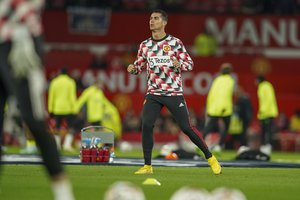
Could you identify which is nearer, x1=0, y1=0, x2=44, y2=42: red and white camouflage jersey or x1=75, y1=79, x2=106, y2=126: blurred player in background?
x1=0, y1=0, x2=44, y2=42: red and white camouflage jersey

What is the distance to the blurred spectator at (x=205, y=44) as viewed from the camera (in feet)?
124

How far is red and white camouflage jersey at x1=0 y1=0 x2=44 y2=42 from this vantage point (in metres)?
10.2

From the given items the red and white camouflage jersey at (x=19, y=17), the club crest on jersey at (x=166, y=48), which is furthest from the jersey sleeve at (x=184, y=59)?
the red and white camouflage jersey at (x=19, y=17)

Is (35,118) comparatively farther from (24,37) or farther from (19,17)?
(19,17)

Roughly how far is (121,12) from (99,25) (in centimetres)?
102

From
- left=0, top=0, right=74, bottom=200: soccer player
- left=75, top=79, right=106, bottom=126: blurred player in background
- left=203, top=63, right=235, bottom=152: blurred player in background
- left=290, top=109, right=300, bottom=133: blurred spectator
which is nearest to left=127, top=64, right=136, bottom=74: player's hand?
left=0, top=0, right=74, bottom=200: soccer player

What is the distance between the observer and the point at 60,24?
3897 centimetres

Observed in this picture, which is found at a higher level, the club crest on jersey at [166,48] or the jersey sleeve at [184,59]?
the club crest on jersey at [166,48]

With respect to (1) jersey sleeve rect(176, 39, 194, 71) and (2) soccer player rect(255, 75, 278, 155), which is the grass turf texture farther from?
(2) soccer player rect(255, 75, 278, 155)

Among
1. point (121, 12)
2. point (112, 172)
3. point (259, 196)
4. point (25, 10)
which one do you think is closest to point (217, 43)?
point (121, 12)

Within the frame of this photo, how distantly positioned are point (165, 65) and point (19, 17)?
671cm

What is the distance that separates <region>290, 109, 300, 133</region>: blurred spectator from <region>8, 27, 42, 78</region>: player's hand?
2550cm

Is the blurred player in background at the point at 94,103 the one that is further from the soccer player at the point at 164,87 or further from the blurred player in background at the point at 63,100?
the soccer player at the point at 164,87

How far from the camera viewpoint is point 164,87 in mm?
16609
